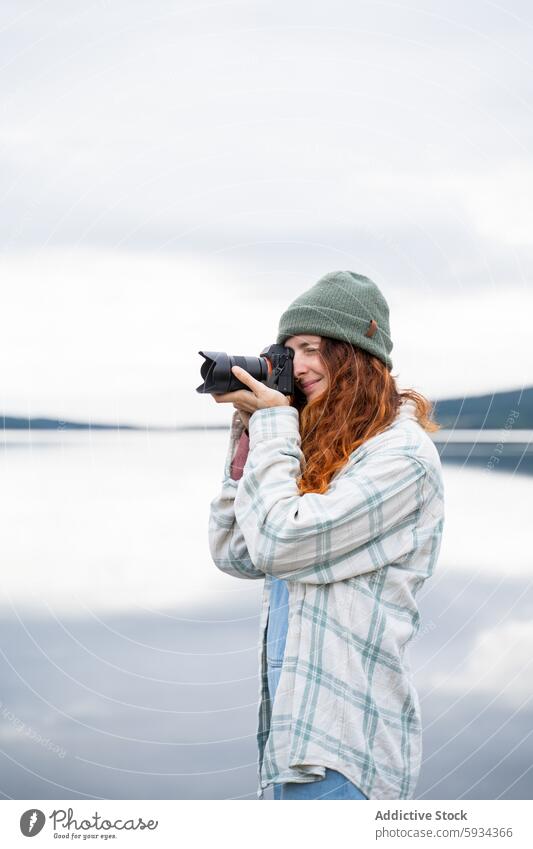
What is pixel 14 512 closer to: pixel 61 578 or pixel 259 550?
pixel 61 578

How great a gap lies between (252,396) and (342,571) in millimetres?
597

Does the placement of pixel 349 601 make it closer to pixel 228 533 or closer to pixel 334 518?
pixel 334 518

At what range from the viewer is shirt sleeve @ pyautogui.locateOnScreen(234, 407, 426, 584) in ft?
7.89

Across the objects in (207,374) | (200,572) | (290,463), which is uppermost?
(207,374)

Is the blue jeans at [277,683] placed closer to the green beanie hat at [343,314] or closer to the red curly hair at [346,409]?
the red curly hair at [346,409]

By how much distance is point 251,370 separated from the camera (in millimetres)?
2744

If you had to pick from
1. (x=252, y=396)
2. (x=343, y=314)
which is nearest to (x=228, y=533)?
(x=252, y=396)

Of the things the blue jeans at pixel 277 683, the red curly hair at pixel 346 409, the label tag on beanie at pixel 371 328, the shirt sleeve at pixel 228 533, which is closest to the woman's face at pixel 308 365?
the red curly hair at pixel 346 409

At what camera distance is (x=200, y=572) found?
21.3 feet

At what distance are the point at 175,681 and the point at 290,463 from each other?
3.22m

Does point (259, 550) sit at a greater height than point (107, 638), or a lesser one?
greater

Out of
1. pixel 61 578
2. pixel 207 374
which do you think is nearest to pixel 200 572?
pixel 61 578
